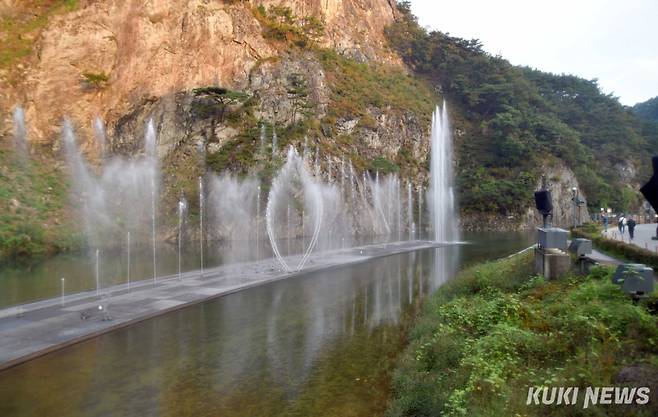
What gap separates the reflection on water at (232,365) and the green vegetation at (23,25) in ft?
161

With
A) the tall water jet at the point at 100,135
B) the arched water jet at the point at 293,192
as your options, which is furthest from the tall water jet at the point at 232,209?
the tall water jet at the point at 100,135

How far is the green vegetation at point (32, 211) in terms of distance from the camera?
35594mm

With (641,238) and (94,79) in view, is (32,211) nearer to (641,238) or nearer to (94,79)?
(94,79)

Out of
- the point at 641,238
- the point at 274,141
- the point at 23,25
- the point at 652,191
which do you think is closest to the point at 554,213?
the point at 641,238

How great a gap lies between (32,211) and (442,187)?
41598 mm

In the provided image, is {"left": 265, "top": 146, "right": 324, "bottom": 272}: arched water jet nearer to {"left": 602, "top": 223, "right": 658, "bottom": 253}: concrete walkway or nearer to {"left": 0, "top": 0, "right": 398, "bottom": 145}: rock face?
{"left": 0, "top": 0, "right": 398, "bottom": 145}: rock face

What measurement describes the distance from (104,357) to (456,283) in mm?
11221

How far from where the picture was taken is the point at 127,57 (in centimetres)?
5328

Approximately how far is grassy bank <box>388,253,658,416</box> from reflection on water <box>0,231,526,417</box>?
965mm

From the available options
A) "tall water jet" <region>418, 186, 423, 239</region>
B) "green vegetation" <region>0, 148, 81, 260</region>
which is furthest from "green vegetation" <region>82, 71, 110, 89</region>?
"tall water jet" <region>418, 186, 423, 239</region>

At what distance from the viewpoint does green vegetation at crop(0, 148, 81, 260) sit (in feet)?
117

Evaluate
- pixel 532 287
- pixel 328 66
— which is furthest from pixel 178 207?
pixel 532 287

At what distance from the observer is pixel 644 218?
50.4m

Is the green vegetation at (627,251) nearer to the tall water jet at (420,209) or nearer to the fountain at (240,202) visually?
the fountain at (240,202)
